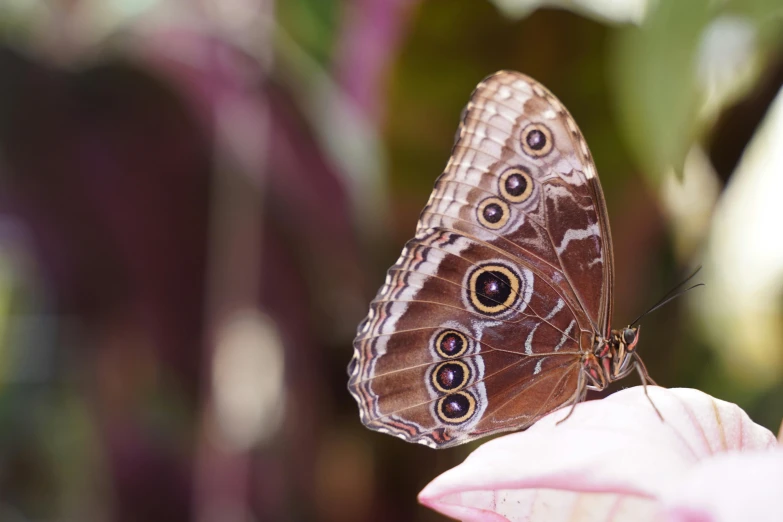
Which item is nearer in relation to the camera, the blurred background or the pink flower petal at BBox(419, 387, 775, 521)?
the pink flower petal at BBox(419, 387, 775, 521)

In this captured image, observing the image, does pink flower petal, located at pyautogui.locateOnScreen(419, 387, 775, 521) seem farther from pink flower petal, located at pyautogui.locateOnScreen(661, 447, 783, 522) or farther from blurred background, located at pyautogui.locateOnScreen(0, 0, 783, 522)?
blurred background, located at pyautogui.locateOnScreen(0, 0, 783, 522)

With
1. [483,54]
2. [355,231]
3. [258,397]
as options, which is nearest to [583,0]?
[483,54]

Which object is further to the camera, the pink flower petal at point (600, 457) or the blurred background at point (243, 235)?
the blurred background at point (243, 235)

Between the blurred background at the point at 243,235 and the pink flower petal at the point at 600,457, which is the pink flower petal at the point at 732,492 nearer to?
the pink flower petal at the point at 600,457

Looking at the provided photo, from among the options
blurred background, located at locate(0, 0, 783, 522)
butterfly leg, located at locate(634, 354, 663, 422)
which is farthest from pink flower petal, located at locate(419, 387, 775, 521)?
blurred background, located at locate(0, 0, 783, 522)

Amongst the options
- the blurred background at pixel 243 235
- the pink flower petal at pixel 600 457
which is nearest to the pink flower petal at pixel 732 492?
the pink flower petal at pixel 600 457

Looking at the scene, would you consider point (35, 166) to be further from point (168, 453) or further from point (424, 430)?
point (424, 430)

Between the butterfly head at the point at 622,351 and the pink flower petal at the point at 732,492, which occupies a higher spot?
the butterfly head at the point at 622,351

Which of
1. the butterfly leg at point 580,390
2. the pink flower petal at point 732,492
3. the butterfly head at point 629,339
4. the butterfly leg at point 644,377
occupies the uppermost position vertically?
the butterfly head at point 629,339
